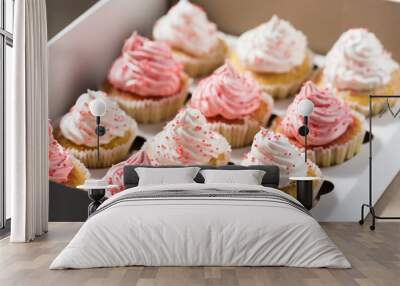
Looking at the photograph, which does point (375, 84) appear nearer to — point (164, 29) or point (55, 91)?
point (164, 29)

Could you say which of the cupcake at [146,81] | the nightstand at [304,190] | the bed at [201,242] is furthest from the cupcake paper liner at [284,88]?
the bed at [201,242]

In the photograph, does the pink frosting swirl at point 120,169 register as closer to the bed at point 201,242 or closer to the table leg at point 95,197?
the table leg at point 95,197

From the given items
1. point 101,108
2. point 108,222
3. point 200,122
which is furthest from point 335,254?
point 101,108

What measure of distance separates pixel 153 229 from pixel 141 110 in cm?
273

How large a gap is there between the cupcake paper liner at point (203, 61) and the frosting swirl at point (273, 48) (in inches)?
8.4

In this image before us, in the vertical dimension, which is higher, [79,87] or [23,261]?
[79,87]

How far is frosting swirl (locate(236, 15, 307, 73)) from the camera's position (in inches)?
257

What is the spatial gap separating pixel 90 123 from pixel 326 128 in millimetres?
2504

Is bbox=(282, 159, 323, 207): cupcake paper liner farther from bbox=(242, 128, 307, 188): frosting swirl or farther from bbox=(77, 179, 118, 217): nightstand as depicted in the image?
bbox=(77, 179, 118, 217): nightstand

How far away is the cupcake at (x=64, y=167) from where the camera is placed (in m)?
6.41

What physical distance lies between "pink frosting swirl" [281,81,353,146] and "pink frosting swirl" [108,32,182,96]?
52.8 inches

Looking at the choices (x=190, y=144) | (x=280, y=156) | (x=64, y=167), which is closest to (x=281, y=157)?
(x=280, y=156)

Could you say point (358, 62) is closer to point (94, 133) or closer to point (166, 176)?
point (166, 176)

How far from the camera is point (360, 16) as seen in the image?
6.65 meters
